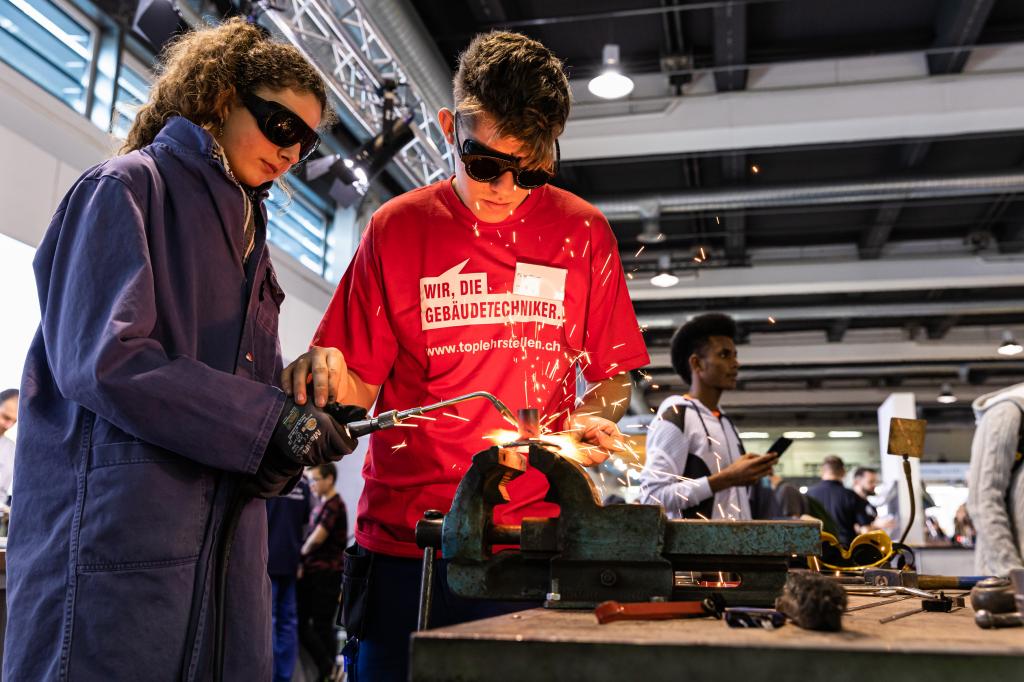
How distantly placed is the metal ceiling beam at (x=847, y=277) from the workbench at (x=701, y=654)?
10.9 m

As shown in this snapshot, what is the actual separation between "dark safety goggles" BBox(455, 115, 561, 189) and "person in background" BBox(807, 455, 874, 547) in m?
6.48

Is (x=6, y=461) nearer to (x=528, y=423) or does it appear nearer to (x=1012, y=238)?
(x=528, y=423)

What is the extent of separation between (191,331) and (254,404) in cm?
22

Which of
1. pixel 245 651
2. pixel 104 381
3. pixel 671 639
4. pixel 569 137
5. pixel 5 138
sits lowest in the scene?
pixel 245 651

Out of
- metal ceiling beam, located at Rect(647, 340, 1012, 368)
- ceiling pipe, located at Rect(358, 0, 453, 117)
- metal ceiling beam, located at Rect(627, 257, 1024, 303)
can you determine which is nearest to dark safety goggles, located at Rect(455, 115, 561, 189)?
ceiling pipe, located at Rect(358, 0, 453, 117)

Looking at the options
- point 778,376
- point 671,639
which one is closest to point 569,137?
point 671,639

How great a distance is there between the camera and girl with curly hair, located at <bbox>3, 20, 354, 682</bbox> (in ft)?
4.24

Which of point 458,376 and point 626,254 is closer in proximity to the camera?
point 458,376

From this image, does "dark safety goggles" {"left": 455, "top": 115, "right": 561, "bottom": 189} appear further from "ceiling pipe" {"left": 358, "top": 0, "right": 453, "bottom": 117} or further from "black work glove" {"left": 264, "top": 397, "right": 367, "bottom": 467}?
"ceiling pipe" {"left": 358, "top": 0, "right": 453, "bottom": 117}

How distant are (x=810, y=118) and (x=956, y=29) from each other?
1240 millimetres

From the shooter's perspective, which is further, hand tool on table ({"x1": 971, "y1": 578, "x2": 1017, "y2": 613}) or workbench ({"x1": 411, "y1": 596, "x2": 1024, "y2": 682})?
hand tool on table ({"x1": 971, "y1": 578, "x2": 1017, "y2": 613})

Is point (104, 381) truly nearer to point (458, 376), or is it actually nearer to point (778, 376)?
point (458, 376)

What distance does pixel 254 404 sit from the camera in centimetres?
139

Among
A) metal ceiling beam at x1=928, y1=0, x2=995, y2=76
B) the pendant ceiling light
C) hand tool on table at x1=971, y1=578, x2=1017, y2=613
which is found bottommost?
hand tool on table at x1=971, y1=578, x2=1017, y2=613
